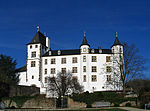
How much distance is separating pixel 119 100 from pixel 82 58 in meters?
21.7

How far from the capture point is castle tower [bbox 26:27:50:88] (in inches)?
2072

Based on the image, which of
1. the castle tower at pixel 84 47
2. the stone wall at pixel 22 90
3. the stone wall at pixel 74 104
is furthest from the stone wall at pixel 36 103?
the castle tower at pixel 84 47

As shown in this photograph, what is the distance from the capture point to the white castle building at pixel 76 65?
2003 inches

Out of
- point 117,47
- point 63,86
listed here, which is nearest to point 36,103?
point 63,86

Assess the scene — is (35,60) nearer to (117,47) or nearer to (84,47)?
(84,47)

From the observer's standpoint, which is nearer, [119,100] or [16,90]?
[119,100]

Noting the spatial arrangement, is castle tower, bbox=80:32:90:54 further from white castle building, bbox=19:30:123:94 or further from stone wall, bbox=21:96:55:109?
stone wall, bbox=21:96:55:109

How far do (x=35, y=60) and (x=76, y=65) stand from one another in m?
10.9

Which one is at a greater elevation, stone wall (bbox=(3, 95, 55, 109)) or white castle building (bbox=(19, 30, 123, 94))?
white castle building (bbox=(19, 30, 123, 94))

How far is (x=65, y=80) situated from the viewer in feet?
146

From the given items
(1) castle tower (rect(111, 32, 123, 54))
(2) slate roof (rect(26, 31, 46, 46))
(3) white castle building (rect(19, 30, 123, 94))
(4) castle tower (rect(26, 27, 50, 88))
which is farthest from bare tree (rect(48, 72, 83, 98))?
(1) castle tower (rect(111, 32, 123, 54))

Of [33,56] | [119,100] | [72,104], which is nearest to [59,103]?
[72,104]

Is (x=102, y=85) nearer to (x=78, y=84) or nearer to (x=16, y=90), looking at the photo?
(x=78, y=84)

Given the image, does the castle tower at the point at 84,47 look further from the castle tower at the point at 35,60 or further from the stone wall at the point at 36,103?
the stone wall at the point at 36,103
